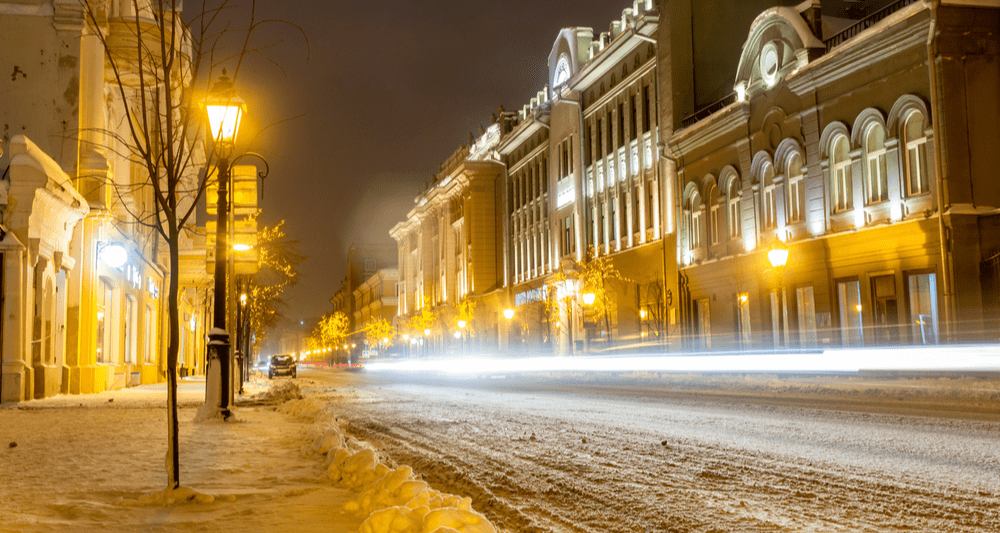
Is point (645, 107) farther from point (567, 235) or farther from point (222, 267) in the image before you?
point (222, 267)

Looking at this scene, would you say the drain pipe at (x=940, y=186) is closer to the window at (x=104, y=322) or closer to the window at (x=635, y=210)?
the window at (x=635, y=210)

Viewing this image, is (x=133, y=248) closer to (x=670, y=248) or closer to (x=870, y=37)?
(x=670, y=248)

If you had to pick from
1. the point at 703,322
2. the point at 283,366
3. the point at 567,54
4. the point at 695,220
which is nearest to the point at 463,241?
the point at 283,366

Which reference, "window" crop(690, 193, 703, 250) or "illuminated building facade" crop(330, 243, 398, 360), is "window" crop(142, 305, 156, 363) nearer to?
"window" crop(690, 193, 703, 250)

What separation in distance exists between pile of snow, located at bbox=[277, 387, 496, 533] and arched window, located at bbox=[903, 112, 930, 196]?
20911mm

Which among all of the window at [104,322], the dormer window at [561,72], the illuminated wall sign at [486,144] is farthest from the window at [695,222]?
the illuminated wall sign at [486,144]

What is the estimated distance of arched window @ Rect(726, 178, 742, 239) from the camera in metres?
34.6

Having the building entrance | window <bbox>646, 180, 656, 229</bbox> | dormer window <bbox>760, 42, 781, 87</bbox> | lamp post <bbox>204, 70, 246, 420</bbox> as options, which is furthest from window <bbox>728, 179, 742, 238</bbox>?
lamp post <bbox>204, 70, 246, 420</bbox>

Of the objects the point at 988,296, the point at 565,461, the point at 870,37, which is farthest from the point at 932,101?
the point at 565,461

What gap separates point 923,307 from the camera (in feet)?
83.7

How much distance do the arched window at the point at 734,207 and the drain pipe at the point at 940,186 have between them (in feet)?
34.9

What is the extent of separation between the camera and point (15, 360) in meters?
19.4

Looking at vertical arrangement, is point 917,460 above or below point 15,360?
below

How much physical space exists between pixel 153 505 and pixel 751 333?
2946 cm
